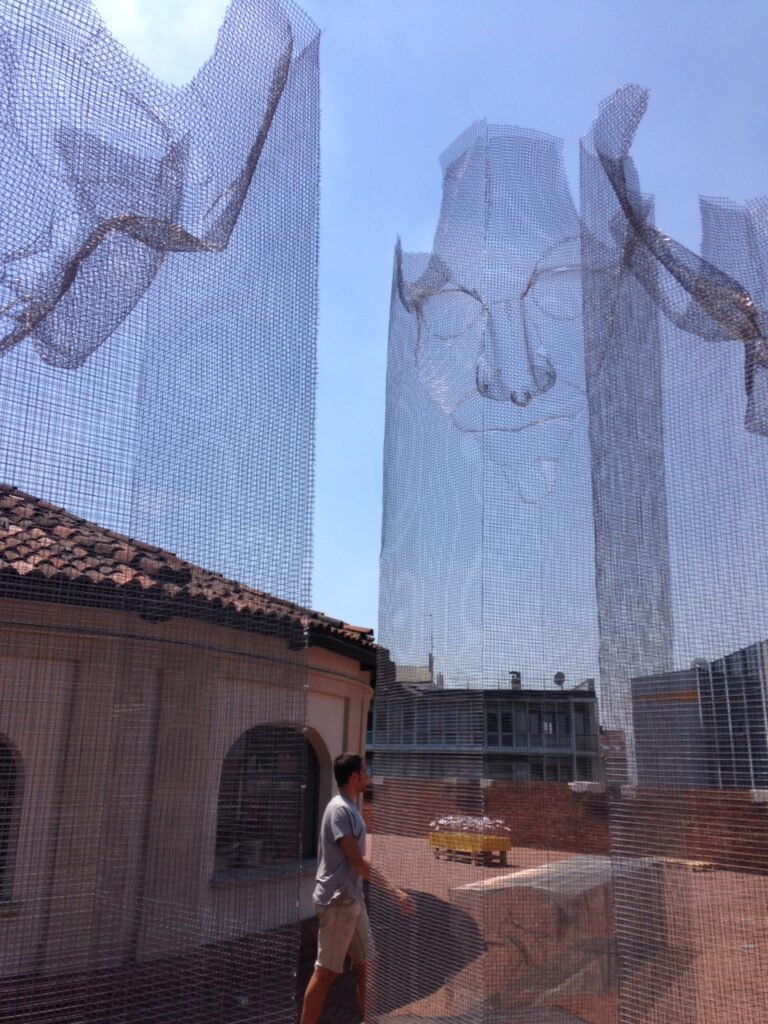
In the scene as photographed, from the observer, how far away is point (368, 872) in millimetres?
Answer: 3596

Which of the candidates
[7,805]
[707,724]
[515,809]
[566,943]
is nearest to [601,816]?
[515,809]

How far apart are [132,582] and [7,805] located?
1.01 meters

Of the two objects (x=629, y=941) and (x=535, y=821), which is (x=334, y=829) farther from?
(x=535, y=821)

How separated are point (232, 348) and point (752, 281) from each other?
195 cm

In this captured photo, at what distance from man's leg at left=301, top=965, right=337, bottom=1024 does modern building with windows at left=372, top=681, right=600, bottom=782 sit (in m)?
0.94

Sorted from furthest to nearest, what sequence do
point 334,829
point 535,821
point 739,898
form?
1. point 535,821
2. point 334,829
3. point 739,898

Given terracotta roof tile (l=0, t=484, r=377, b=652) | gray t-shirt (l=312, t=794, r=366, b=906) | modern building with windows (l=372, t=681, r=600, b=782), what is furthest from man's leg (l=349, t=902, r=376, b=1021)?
terracotta roof tile (l=0, t=484, r=377, b=652)

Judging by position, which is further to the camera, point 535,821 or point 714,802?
point 535,821

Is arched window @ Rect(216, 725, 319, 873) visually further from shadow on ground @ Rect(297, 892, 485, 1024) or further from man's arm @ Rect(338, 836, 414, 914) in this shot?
shadow on ground @ Rect(297, 892, 485, 1024)

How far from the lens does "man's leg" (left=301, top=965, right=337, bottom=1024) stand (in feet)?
10.9

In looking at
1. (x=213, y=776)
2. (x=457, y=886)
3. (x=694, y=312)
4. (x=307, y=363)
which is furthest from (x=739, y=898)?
(x=307, y=363)

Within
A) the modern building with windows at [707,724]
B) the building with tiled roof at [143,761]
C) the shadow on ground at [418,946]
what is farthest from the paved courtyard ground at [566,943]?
the building with tiled roof at [143,761]

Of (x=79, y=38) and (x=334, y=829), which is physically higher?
(x=79, y=38)

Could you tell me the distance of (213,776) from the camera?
2971mm
